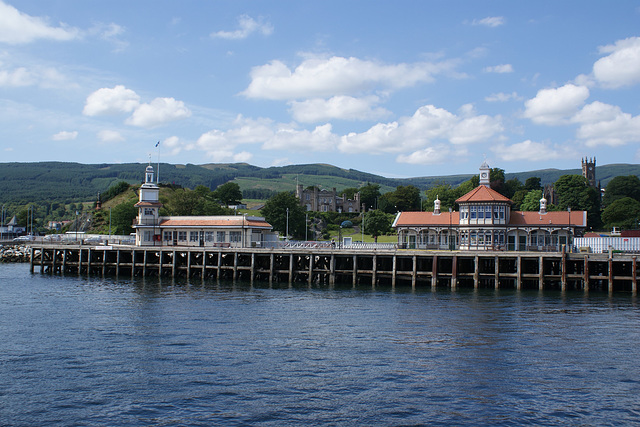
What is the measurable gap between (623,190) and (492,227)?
10745 cm

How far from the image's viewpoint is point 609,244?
59781 mm

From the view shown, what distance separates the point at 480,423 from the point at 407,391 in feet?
12.7

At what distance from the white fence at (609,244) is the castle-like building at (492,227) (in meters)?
4.83

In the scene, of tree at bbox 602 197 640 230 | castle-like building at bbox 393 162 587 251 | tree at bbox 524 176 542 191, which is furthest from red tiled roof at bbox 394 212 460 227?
tree at bbox 524 176 542 191

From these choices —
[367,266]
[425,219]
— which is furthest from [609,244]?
[367,266]

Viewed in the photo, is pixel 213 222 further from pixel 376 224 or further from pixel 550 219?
pixel 376 224

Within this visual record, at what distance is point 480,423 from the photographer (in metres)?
20.6

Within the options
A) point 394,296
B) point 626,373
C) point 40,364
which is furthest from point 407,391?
point 394,296

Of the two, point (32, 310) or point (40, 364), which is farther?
point (32, 310)

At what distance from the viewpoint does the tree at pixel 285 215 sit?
119250 mm

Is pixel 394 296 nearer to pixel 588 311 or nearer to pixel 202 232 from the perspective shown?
pixel 588 311

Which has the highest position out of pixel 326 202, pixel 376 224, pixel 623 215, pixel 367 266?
pixel 326 202

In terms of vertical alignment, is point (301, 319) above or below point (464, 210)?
below

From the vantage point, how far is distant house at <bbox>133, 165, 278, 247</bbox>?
73.6 m
